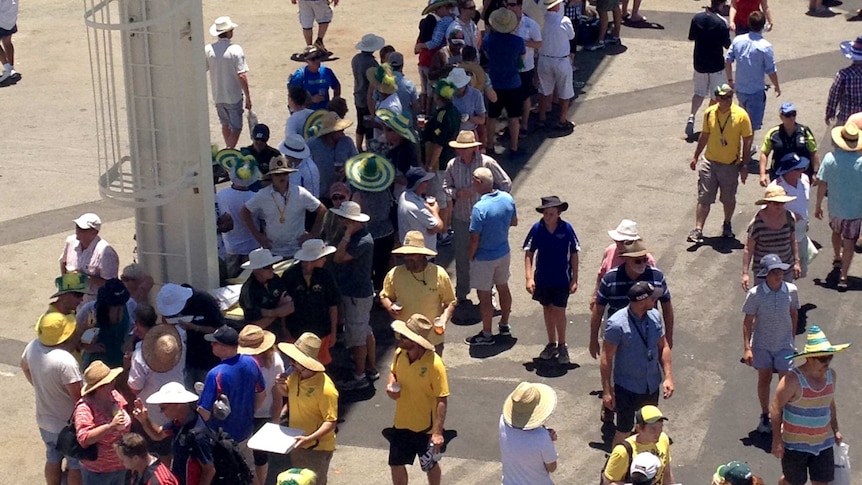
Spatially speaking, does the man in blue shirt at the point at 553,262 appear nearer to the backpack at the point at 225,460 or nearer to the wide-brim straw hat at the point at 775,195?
the wide-brim straw hat at the point at 775,195

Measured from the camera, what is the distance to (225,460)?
8344 mm

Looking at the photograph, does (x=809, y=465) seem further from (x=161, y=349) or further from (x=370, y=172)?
(x=370, y=172)

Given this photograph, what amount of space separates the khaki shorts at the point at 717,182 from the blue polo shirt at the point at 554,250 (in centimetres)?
293

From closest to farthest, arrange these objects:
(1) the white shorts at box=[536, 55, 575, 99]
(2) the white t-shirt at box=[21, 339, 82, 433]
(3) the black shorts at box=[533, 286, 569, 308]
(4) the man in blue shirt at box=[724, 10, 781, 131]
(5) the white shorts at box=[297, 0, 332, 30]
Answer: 1. (2) the white t-shirt at box=[21, 339, 82, 433]
2. (3) the black shorts at box=[533, 286, 569, 308]
3. (4) the man in blue shirt at box=[724, 10, 781, 131]
4. (1) the white shorts at box=[536, 55, 575, 99]
5. (5) the white shorts at box=[297, 0, 332, 30]

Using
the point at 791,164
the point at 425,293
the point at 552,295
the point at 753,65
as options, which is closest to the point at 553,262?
A: the point at 552,295

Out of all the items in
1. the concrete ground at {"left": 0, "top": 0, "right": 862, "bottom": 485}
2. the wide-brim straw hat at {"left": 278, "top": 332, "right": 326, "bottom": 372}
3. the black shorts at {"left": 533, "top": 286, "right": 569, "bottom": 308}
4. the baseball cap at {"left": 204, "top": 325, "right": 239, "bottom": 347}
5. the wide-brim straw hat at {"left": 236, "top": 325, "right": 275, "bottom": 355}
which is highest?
the baseball cap at {"left": 204, "top": 325, "right": 239, "bottom": 347}

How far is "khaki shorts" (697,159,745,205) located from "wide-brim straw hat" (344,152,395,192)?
134 inches

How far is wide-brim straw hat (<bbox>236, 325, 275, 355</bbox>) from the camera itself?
9.20 meters

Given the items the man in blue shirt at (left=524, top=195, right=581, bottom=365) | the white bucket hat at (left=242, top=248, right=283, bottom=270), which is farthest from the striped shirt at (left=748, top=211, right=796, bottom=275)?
the white bucket hat at (left=242, top=248, right=283, bottom=270)

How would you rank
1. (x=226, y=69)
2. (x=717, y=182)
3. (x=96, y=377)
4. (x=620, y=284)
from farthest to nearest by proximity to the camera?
(x=226, y=69) < (x=717, y=182) < (x=620, y=284) < (x=96, y=377)

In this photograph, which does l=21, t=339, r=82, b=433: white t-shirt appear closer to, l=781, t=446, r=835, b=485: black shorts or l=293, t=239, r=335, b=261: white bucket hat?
l=293, t=239, r=335, b=261: white bucket hat

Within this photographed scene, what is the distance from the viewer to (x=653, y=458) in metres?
7.87

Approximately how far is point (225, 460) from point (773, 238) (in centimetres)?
519

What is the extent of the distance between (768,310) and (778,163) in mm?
3019
